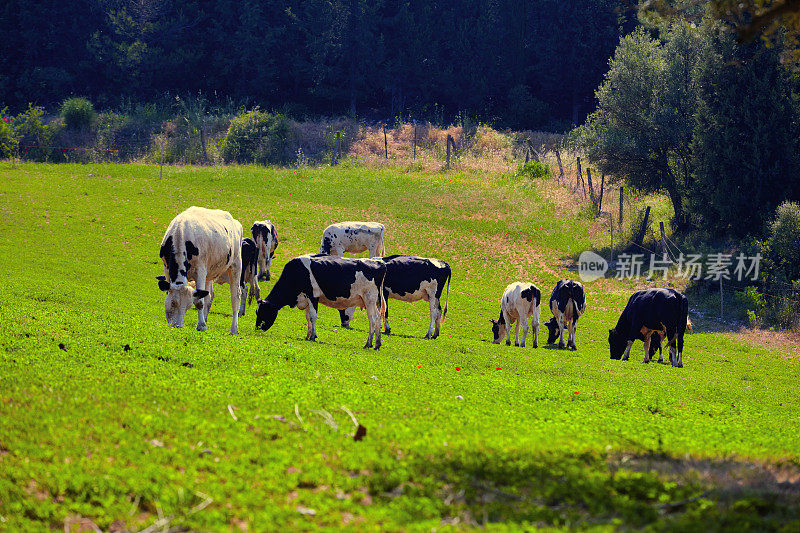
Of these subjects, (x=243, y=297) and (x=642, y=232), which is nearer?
(x=243, y=297)

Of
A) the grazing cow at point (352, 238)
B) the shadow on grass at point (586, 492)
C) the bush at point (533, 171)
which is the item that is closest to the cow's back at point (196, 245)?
the shadow on grass at point (586, 492)

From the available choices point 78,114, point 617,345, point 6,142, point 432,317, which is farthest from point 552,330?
point 78,114

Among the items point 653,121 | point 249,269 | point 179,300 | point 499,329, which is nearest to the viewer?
point 179,300

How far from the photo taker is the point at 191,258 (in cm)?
1659

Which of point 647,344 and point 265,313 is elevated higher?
point 265,313

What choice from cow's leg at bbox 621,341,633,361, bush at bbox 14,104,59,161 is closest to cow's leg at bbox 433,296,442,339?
cow's leg at bbox 621,341,633,361

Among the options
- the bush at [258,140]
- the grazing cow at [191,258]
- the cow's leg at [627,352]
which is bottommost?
the cow's leg at [627,352]

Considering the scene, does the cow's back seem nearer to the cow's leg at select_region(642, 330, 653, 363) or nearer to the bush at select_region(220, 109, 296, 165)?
the cow's leg at select_region(642, 330, 653, 363)

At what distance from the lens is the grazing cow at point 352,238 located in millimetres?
29578

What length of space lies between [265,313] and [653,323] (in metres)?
12.1

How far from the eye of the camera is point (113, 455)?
7711 millimetres

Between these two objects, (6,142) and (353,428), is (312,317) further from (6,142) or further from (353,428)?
(6,142)

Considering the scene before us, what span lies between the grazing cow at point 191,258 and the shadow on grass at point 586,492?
9.67 m

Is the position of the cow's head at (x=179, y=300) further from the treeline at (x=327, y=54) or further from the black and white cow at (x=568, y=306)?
the treeline at (x=327, y=54)
